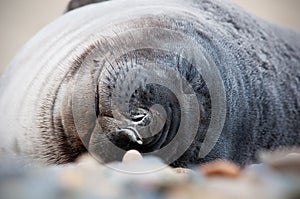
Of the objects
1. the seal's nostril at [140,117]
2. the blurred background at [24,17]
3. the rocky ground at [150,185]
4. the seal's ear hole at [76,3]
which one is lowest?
the rocky ground at [150,185]

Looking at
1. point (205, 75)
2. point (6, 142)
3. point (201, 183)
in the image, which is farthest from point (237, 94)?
point (201, 183)

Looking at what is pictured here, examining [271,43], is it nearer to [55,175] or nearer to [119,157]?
[119,157]

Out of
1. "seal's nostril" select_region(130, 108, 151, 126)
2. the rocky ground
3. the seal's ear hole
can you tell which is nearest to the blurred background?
the seal's ear hole

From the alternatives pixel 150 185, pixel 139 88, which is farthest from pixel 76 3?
pixel 150 185

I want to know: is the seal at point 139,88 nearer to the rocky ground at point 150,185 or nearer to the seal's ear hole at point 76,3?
the seal's ear hole at point 76,3

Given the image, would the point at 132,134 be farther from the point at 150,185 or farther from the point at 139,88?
the point at 150,185

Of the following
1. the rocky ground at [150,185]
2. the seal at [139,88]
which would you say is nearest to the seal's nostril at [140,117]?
the seal at [139,88]

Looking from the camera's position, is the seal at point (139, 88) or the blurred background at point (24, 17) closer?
the seal at point (139, 88)
